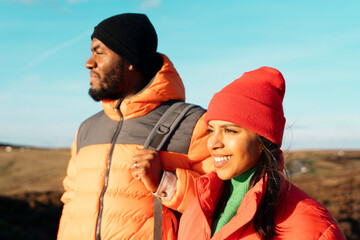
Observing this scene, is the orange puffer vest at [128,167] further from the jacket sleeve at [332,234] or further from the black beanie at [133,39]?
the jacket sleeve at [332,234]

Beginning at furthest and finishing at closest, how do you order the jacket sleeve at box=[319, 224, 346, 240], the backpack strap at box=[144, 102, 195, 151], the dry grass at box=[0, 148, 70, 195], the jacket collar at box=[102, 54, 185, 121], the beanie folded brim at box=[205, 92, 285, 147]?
1. the dry grass at box=[0, 148, 70, 195]
2. the jacket collar at box=[102, 54, 185, 121]
3. the backpack strap at box=[144, 102, 195, 151]
4. the beanie folded brim at box=[205, 92, 285, 147]
5. the jacket sleeve at box=[319, 224, 346, 240]

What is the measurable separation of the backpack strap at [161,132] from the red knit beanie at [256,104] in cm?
65

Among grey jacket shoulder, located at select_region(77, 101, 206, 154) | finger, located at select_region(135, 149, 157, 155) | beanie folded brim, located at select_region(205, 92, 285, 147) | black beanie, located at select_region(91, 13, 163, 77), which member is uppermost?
black beanie, located at select_region(91, 13, 163, 77)

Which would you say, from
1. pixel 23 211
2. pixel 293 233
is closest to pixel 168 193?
pixel 293 233

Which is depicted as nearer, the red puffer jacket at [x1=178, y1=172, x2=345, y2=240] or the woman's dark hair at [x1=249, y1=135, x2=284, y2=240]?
the red puffer jacket at [x1=178, y1=172, x2=345, y2=240]

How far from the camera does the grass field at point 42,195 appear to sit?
1121 centimetres

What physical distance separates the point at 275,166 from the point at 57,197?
1273 cm

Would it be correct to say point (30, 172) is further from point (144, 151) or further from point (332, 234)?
point (332, 234)

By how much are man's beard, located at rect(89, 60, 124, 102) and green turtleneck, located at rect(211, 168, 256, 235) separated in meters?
1.43

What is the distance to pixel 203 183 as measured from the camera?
2371 mm

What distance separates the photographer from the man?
2.76 meters

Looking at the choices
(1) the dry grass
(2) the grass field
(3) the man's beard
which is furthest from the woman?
(1) the dry grass

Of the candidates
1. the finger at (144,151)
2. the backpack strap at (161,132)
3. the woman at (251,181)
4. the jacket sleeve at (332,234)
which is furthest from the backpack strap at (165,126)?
the jacket sleeve at (332,234)

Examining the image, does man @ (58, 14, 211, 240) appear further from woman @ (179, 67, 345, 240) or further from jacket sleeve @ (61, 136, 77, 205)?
woman @ (179, 67, 345, 240)
